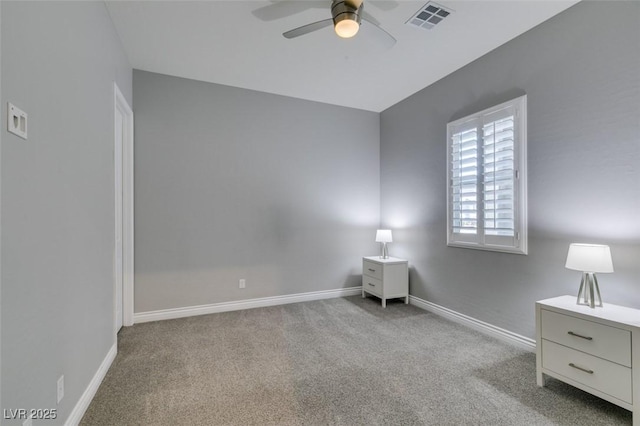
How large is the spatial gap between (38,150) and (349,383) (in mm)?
2282

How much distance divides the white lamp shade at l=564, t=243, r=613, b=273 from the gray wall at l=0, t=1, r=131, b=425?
9.89 ft

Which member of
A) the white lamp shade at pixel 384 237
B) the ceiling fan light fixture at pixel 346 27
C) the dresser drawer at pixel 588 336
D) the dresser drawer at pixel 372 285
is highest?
the ceiling fan light fixture at pixel 346 27

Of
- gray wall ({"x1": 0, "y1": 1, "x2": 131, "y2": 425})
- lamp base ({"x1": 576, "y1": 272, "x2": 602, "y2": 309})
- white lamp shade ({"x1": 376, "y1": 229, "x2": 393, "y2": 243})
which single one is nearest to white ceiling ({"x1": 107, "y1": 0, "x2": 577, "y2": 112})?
gray wall ({"x1": 0, "y1": 1, "x2": 131, "y2": 425})

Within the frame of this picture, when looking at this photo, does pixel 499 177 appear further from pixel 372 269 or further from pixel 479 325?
pixel 372 269

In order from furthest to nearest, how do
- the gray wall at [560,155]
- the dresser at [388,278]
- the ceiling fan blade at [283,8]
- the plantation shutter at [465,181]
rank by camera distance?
the dresser at [388,278]
the plantation shutter at [465,181]
the ceiling fan blade at [283,8]
the gray wall at [560,155]

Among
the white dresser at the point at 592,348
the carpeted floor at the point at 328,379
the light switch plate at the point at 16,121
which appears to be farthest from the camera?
the carpeted floor at the point at 328,379

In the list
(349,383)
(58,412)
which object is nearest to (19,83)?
(58,412)

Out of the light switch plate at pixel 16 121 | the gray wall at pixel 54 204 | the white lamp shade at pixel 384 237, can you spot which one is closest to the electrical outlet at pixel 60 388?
the gray wall at pixel 54 204

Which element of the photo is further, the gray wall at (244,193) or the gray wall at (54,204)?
the gray wall at (244,193)

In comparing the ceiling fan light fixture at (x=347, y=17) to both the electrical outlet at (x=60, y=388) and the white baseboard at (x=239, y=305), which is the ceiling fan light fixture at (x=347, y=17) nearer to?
the electrical outlet at (x=60, y=388)

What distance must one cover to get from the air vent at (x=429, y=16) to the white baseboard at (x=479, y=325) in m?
2.88

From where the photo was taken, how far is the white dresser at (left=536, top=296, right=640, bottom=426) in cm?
168

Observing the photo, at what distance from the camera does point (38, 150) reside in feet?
4.45

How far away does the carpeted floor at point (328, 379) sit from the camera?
1794mm
